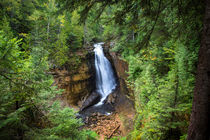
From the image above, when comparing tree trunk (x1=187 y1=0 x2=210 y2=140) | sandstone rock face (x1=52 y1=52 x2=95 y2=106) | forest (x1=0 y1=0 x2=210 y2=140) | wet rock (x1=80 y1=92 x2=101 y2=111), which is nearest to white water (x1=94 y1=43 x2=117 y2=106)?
forest (x1=0 y1=0 x2=210 y2=140)

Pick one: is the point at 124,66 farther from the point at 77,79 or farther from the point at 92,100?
the point at 77,79

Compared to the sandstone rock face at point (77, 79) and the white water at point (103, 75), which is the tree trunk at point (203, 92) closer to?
the sandstone rock face at point (77, 79)

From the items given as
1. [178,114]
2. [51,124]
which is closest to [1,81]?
[51,124]

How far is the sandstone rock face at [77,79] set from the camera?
495 inches

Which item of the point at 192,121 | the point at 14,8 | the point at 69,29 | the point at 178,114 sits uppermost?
the point at 14,8

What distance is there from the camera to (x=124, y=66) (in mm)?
12766

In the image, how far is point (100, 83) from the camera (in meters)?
17.2

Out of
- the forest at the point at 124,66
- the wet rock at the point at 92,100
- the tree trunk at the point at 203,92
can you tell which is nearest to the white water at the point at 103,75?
the forest at the point at 124,66

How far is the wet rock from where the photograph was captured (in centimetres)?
1334

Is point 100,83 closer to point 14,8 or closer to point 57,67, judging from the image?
point 57,67

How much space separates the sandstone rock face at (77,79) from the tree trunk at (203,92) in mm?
11621

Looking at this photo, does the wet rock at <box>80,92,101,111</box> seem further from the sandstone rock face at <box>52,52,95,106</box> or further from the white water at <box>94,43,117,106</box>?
the white water at <box>94,43,117,106</box>

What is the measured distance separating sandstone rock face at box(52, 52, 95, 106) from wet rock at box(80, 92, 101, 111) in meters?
0.56

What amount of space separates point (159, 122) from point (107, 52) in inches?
616
